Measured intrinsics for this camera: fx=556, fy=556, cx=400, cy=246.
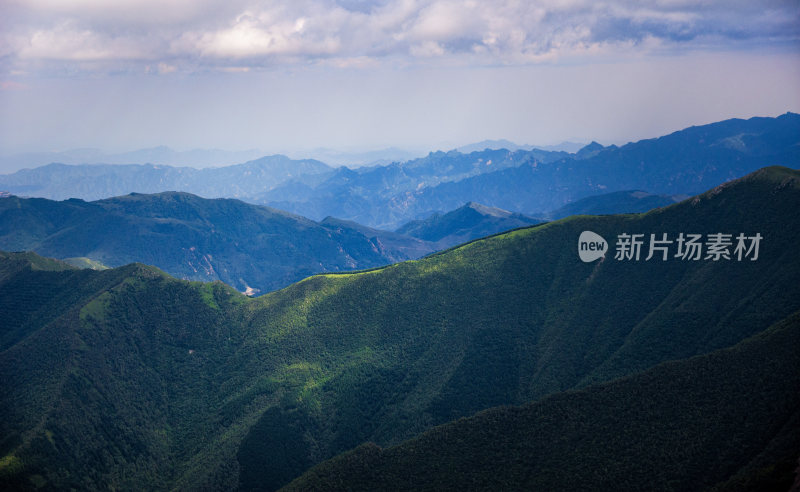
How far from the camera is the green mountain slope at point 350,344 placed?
120m

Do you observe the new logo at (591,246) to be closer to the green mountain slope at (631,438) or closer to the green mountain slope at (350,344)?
the green mountain slope at (350,344)

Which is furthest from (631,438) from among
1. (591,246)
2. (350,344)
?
(350,344)

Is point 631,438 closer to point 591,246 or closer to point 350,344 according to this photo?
point 591,246

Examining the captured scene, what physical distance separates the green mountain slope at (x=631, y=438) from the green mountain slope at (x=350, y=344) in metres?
27.4

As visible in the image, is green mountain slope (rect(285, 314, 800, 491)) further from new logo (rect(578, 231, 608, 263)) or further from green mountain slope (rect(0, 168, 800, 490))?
new logo (rect(578, 231, 608, 263))

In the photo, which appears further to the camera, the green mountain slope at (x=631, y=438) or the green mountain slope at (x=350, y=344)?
the green mountain slope at (x=350, y=344)

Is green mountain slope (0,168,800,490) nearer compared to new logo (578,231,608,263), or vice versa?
green mountain slope (0,168,800,490)

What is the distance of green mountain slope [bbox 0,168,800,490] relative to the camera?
12006 centimetres

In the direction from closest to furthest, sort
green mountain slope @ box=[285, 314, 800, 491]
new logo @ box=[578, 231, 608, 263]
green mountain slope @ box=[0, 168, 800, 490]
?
green mountain slope @ box=[285, 314, 800, 491]
green mountain slope @ box=[0, 168, 800, 490]
new logo @ box=[578, 231, 608, 263]

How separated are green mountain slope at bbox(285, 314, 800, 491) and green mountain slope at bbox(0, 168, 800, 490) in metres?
27.4

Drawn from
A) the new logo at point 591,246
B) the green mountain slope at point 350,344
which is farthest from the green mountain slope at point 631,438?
the new logo at point 591,246

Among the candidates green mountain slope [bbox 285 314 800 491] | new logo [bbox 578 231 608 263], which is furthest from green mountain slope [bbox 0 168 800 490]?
green mountain slope [bbox 285 314 800 491]

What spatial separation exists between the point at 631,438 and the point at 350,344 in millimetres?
86919

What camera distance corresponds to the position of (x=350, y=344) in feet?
507
